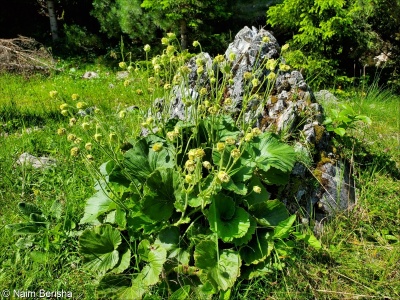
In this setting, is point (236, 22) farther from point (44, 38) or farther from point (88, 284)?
point (88, 284)

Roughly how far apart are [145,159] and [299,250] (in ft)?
3.66

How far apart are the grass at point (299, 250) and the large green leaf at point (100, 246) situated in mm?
112

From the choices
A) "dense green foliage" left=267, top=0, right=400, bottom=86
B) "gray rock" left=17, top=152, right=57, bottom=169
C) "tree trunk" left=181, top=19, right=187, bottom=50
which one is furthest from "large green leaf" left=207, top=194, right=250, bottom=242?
"tree trunk" left=181, top=19, right=187, bottom=50

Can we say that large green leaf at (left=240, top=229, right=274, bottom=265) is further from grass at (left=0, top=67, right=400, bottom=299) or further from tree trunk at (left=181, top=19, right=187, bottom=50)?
tree trunk at (left=181, top=19, right=187, bottom=50)

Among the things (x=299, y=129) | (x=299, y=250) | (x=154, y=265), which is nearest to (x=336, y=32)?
(x=299, y=129)

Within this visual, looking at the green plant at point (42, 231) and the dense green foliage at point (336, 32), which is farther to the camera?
the dense green foliage at point (336, 32)

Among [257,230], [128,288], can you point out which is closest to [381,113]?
[257,230]

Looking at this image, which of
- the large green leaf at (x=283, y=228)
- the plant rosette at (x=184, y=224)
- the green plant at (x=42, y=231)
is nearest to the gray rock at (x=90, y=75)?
the green plant at (x=42, y=231)

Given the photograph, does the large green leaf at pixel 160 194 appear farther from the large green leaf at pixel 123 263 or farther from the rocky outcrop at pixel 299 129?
the rocky outcrop at pixel 299 129

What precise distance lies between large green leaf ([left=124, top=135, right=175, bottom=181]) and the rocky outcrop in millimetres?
531

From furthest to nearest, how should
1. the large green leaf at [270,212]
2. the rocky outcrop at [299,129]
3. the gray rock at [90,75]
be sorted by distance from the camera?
1. the gray rock at [90,75]
2. the rocky outcrop at [299,129]
3. the large green leaf at [270,212]

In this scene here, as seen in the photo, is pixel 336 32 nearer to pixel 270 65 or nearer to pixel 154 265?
pixel 270 65

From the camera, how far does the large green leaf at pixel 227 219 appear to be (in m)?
2.23

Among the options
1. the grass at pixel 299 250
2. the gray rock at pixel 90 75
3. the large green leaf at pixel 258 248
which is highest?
the large green leaf at pixel 258 248
